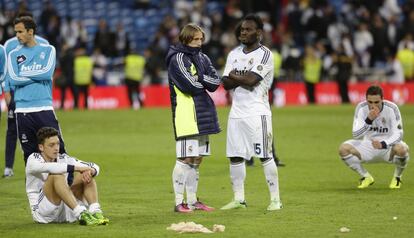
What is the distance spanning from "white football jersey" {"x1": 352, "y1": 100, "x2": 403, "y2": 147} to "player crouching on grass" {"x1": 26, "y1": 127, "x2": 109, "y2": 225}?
16.2 feet

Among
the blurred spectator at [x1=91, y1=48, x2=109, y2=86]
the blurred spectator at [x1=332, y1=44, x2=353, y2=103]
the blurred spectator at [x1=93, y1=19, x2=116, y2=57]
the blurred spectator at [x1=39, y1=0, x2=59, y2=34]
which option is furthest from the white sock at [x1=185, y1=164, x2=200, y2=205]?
the blurred spectator at [x1=332, y1=44, x2=353, y2=103]

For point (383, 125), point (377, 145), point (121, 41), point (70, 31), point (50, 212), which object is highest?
point (70, 31)

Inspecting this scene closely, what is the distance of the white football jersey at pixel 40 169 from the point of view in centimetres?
1053

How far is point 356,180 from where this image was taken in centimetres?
1536

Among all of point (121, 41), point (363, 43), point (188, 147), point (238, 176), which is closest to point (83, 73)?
point (121, 41)

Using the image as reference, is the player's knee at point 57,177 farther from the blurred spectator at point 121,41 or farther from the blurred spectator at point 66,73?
the blurred spectator at point 121,41

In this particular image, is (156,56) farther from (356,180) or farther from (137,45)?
(356,180)

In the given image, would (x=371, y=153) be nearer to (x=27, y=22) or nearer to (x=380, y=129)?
(x=380, y=129)

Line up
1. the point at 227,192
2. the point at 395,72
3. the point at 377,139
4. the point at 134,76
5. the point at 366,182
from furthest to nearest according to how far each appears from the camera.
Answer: the point at 395,72 < the point at 134,76 < the point at 377,139 < the point at 366,182 < the point at 227,192

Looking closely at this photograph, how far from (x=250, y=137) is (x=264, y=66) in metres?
0.83

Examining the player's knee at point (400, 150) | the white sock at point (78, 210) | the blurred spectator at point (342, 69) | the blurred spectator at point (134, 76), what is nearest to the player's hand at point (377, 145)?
the player's knee at point (400, 150)

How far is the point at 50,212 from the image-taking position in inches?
426

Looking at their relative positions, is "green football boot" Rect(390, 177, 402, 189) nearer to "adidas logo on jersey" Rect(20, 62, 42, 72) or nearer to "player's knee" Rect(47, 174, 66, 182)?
"adidas logo on jersey" Rect(20, 62, 42, 72)

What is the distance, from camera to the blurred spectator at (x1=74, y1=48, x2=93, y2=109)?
32.9 m
